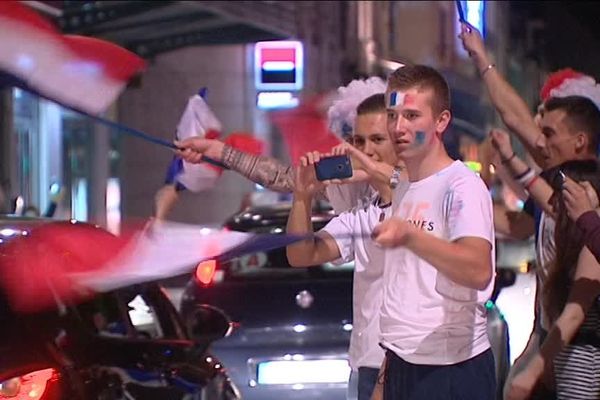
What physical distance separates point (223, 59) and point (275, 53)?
571cm

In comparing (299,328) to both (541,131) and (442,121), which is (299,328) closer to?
(541,131)

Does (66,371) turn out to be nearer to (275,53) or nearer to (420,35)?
(275,53)

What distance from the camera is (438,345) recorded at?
14.4 ft

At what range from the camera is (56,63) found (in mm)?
4707

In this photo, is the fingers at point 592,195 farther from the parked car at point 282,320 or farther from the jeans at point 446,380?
the parked car at point 282,320

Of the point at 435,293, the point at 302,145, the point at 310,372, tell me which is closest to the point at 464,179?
the point at 435,293

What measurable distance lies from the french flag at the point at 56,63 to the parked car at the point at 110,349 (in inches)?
24.1

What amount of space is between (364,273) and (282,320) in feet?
10.4

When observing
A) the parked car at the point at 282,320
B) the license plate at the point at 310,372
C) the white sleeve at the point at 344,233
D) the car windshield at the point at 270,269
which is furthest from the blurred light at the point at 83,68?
the car windshield at the point at 270,269

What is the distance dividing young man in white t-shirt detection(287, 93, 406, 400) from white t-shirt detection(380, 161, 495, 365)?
52 cm

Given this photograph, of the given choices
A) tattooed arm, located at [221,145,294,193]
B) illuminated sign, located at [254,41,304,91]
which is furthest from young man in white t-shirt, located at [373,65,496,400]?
illuminated sign, located at [254,41,304,91]

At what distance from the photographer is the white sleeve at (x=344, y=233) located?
16.7 feet

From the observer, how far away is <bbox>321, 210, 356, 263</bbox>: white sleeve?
5.09m

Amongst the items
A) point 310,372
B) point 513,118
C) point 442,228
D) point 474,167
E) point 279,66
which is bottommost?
point 310,372
